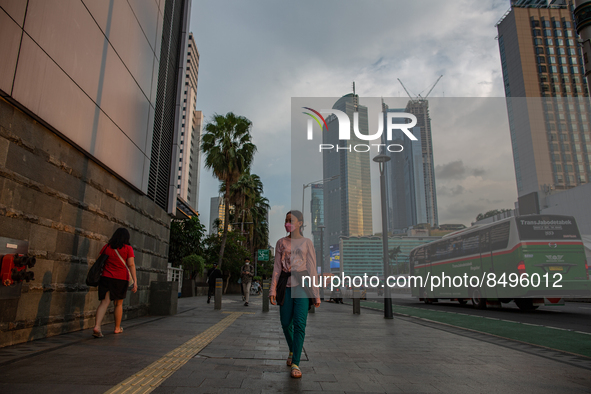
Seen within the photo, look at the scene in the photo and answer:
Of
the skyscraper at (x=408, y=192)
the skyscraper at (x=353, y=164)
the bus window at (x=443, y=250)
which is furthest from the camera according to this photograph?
the skyscraper at (x=408, y=192)

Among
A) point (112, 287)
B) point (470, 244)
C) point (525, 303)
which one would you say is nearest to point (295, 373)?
point (112, 287)

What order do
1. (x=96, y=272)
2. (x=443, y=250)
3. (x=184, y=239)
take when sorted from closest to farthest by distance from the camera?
(x=96, y=272), (x=443, y=250), (x=184, y=239)

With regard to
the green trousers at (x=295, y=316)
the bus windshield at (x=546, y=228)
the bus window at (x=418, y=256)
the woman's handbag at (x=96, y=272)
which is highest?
the bus windshield at (x=546, y=228)

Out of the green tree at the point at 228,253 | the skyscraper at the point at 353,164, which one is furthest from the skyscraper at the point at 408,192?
the skyscraper at the point at 353,164

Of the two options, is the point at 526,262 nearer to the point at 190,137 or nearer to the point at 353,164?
the point at 353,164

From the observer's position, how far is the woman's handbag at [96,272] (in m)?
5.62

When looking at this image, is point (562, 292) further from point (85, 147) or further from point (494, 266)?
point (85, 147)

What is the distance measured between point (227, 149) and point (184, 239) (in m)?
11.5

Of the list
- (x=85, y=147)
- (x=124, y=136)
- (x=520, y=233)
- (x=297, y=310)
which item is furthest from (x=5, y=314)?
Answer: (x=520, y=233)

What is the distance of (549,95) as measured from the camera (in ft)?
346

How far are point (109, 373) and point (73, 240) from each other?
10.6 ft

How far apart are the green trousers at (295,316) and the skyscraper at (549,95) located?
374 feet

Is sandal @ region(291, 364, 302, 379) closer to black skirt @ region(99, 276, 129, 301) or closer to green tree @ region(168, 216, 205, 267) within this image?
black skirt @ region(99, 276, 129, 301)

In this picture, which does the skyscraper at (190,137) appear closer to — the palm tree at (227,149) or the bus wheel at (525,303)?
the palm tree at (227,149)
